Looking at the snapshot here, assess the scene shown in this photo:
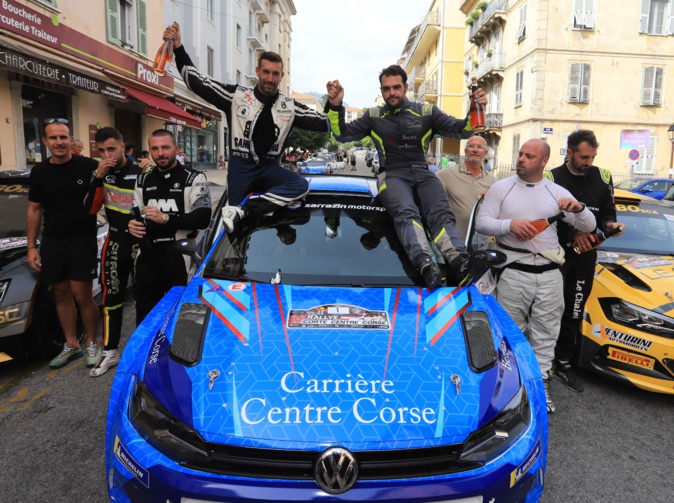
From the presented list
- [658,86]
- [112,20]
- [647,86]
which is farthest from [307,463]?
[658,86]

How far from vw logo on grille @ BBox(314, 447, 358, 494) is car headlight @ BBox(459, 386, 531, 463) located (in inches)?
16.4

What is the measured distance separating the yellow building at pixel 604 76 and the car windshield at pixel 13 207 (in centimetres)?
2405

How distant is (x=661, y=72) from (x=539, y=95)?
5.91m

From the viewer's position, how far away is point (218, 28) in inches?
1157

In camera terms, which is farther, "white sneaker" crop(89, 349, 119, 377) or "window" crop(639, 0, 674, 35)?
"window" crop(639, 0, 674, 35)

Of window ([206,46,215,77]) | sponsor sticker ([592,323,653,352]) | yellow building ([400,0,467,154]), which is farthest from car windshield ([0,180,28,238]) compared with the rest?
yellow building ([400,0,467,154])

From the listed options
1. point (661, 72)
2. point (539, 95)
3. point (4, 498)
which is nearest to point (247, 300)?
point (4, 498)

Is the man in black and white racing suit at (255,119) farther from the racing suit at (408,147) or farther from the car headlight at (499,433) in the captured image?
the car headlight at (499,433)

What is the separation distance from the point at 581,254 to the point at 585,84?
25.0 m

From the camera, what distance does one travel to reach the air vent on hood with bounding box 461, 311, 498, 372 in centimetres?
220

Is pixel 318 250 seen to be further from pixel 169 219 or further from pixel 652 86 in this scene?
pixel 652 86

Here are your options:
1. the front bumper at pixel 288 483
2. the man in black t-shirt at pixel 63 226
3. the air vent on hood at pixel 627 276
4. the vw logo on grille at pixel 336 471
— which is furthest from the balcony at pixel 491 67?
the vw logo on grille at pixel 336 471

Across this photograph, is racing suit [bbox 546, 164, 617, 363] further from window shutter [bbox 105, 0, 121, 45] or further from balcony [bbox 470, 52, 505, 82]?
balcony [bbox 470, 52, 505, 82]

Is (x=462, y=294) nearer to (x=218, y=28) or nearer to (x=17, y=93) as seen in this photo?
(x=17, y=93)
